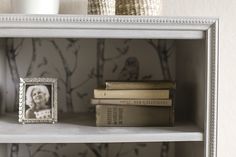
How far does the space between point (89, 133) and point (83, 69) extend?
386mm

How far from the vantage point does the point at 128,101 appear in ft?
3.47

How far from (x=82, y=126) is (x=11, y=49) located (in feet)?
1.43

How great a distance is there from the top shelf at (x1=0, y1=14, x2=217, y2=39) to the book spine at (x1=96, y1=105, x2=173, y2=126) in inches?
8.8

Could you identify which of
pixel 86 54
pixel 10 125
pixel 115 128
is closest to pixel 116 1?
pixel 86 54

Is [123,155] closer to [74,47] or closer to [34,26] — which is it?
[74,47]

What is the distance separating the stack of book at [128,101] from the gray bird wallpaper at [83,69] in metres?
0.27

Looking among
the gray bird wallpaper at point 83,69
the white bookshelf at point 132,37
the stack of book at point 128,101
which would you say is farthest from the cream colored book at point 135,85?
the gray bird wallpaper at point 83,69

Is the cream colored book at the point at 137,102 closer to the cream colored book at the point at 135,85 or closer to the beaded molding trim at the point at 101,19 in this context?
the cream colored book at the point at 135,85

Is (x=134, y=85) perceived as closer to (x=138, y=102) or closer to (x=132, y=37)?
(x=138, y=102)

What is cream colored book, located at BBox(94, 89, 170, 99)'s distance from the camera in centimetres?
106

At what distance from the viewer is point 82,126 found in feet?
3.51

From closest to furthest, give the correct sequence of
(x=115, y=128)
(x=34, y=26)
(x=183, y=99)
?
(x=34, y=26) → (x=115, y=128) → (x=183, y=99)

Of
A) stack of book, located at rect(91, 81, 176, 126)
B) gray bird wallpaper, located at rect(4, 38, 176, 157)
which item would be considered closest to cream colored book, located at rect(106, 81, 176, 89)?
stack of book, located at rect(91, 81, 176, 126)

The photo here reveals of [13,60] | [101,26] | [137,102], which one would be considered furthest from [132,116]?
[13,60]
